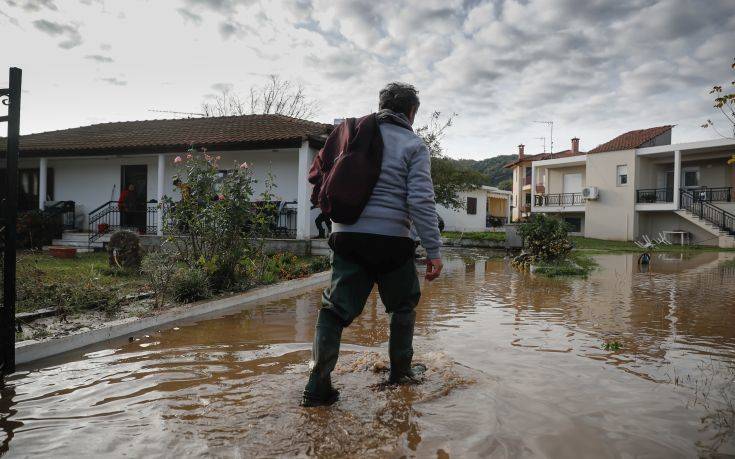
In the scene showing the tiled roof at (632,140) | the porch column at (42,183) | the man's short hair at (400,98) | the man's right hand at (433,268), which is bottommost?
the man's right hand at (433,268)

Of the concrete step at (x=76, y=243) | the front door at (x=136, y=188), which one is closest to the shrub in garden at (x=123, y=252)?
the concrete step at (x=76, y=243)

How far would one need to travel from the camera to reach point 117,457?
224 centimetres

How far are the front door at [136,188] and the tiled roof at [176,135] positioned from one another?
1.12m

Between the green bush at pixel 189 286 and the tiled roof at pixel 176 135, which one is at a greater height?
the tiled roof at pixel 176 135

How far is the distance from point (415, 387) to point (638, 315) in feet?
12.6

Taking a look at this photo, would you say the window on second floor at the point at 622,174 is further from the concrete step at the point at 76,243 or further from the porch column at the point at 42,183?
the porch column at the point at 42,183

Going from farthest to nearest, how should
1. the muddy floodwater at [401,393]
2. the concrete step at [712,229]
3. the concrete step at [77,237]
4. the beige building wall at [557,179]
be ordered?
1. the beige building wall at [557,179]
2. the concrete step at [712,229]
3. the concrete step at [77,237]
4. the muddy floodwater at [401,393]

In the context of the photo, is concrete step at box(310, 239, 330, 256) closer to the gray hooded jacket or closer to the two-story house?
the gray hooded jacket

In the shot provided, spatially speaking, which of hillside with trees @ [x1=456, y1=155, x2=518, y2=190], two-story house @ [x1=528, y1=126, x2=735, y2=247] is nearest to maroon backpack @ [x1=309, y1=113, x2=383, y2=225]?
two-story house @ [x1=528, y1=126, x2=735, y2=247]

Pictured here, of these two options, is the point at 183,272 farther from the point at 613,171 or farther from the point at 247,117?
the point at 613,171

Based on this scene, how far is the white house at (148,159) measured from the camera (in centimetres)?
1519

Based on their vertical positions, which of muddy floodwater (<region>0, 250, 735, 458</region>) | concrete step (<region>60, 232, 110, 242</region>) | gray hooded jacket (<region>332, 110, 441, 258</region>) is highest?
gray hooded jacket (<region>332, 110, 441, 258</region>)

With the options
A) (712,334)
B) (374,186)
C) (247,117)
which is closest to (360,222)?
(374,186)

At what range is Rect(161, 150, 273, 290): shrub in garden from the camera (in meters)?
6.99
